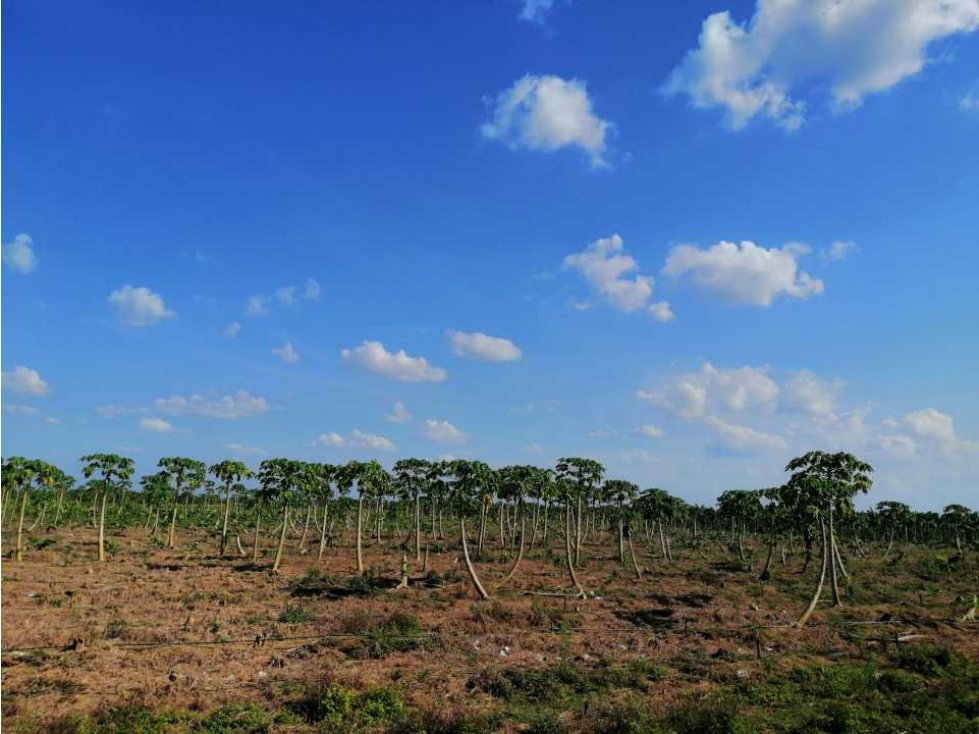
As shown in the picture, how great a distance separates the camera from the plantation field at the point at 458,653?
1891 centimetres

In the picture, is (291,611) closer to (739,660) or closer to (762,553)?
(739,660)

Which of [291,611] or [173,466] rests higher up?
[173,466]

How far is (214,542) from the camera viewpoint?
70.9m

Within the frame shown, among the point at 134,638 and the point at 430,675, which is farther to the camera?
the point at 134,638

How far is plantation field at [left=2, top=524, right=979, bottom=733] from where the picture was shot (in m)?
18.9

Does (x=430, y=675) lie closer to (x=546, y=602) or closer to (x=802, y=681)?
(x=802, y=681)

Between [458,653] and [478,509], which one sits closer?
[458,653]

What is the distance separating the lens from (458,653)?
27.4 metres

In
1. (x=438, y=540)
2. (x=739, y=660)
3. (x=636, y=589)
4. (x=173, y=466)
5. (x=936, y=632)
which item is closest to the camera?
(x=739, y=660)

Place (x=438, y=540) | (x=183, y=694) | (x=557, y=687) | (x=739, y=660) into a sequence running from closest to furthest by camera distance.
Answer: (x=183, y=694) → (x=557, y=687) → (x=739, y=660) → (x=438, y=540)

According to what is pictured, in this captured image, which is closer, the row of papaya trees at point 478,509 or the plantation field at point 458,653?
the plantation field at point 458,653

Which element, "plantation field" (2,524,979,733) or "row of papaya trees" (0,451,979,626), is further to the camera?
"row of papaya trees" (0,451,979,626)

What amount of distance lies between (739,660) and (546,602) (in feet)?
53.0

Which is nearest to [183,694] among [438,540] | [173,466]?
[173,466]
